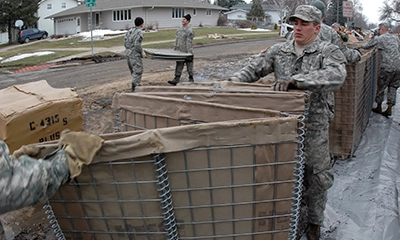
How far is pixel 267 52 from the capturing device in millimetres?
3354

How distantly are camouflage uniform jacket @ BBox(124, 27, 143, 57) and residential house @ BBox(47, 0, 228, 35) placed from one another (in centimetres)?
2736

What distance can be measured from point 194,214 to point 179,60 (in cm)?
741

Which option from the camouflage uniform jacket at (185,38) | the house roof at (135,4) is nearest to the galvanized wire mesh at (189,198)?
the camouflage uniform jacket at (185,38)

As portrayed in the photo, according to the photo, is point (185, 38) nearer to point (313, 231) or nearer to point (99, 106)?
point (99, 106)

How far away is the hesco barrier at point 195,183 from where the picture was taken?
76.2 inches

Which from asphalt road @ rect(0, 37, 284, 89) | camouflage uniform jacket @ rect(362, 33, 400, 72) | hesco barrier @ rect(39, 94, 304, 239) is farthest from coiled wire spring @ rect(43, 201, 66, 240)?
asphalt road @ rect(0, 37, 284, 89)

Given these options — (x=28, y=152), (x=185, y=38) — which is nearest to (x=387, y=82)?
(x=185, y=38)

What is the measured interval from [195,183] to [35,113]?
219 centimetres

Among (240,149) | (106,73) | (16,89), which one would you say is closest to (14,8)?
(106,73)

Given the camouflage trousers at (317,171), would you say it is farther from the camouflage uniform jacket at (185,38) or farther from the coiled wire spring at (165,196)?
the camouflage uniform jacket at (185,38)

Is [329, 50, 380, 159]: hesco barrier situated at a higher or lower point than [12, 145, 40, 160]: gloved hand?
lower

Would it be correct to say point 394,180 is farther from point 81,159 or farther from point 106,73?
point 106,73

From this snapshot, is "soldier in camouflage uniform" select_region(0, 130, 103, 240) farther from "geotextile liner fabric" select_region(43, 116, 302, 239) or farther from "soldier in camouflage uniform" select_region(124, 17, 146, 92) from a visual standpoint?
"soldier in camouflage uniform" select_region(124, 17, 146, 92)

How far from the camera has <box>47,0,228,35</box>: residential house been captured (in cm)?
3747
